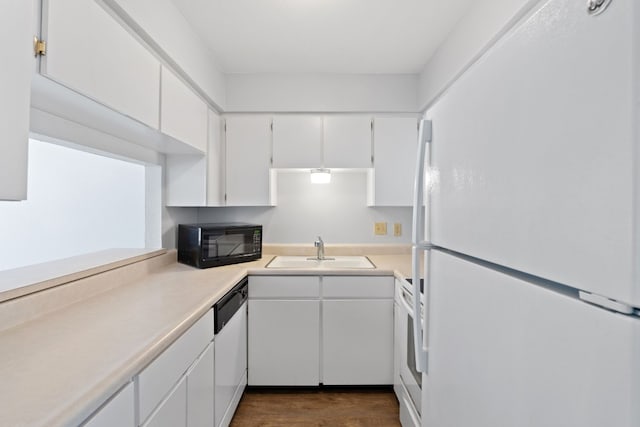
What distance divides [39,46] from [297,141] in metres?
1.85

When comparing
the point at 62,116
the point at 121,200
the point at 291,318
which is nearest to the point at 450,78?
the point at 291,318

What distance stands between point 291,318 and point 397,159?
1433 millimetres

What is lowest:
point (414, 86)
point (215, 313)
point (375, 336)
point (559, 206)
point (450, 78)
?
point (375, 336)

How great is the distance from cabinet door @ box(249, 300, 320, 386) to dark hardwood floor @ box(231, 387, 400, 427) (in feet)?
0.29

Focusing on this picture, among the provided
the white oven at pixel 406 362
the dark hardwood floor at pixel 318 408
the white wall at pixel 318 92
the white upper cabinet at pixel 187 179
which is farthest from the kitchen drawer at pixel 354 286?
the white wall at pixel 318 92

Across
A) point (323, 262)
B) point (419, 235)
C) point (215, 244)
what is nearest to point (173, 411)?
point (419, 235)

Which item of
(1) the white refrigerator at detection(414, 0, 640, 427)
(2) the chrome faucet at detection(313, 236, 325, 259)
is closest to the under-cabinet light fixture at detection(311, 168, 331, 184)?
(2) the chrome faucet at detection(313, 236, 325, 259)

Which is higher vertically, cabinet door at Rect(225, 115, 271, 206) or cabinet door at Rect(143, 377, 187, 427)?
cabinet door at Rect(225, 115, 271, 206)

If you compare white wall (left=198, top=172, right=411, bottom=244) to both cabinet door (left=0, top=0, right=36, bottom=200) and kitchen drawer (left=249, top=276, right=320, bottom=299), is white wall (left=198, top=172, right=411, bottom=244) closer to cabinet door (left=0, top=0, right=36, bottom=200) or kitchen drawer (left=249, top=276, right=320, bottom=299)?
kitchen drawer (left=249, top=276, right=320, bottom=299)

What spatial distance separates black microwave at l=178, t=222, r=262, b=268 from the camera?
7.38 feet

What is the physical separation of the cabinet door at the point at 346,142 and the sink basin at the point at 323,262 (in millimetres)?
754

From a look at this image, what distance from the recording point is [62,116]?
1396mm

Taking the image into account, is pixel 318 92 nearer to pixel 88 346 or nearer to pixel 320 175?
pixel 320 175

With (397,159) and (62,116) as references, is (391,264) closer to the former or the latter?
(397,159)
